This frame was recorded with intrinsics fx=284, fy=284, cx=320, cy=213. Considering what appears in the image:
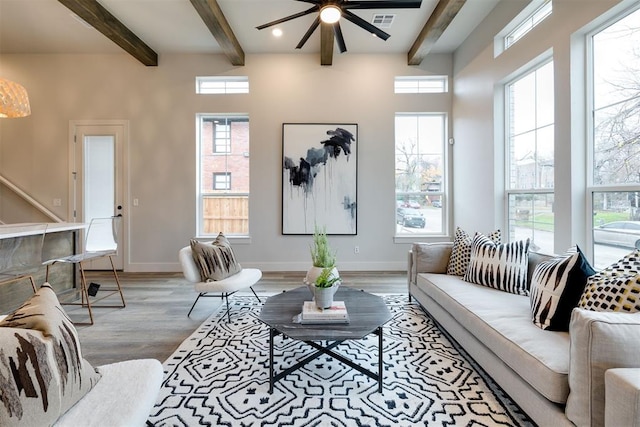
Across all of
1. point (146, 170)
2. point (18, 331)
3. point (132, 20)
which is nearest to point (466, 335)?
point (18, 331)

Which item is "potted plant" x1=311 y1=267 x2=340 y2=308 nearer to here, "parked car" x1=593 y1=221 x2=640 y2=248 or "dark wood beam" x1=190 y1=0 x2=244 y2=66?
"parked car" x1=593 y1=221 x2=640 y2=248

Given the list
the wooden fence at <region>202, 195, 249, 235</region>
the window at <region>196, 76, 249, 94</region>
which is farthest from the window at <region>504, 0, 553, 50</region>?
the wooden fence at <region>202, 195, 249, 235</region>

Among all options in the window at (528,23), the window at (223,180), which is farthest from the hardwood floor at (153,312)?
the window at (528,23)

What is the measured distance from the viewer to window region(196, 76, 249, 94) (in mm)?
4617

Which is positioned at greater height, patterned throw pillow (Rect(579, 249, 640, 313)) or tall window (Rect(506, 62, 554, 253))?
tall window (Rect(506, 62, 554, 253))

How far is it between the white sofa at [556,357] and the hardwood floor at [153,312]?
67.8 inches

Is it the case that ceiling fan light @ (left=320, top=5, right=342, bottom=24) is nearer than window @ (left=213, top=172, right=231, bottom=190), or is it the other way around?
ceiling fan light @ (left=320, top=5, right=342, bottom=24)

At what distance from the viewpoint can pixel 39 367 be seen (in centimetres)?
92

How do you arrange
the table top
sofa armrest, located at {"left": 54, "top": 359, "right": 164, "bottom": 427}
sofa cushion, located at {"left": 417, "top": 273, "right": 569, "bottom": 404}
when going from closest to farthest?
sofa armrest, located at {"left": 54, "top": 359, "right": 164, "bottom": 427} < sofa cushion, located at {"left": 417, "top": 273, "right": 569, "bottom": 404} < the table top

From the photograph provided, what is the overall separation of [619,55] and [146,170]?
565cm

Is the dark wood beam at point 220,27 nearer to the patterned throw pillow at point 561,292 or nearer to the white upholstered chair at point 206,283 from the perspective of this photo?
the white upholstered chair at point 206,283

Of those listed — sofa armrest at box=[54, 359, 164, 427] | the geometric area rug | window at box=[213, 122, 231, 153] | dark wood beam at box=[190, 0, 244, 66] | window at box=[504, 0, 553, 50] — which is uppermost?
dark wood beam at box=[190, 0, 244, 66]

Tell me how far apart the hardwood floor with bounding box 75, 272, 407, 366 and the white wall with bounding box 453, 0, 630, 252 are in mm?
1649

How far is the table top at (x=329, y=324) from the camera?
1654 mm
